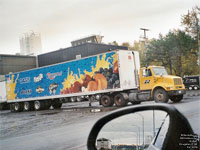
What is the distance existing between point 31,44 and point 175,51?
160cm

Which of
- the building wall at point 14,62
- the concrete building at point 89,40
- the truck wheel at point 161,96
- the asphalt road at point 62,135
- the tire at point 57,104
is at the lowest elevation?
the asphalt road at point 62,135

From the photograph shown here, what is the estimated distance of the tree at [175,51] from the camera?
2.62 m

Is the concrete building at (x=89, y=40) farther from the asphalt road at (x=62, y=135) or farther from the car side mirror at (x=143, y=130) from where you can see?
the car side mirror at (x=143, y=130)

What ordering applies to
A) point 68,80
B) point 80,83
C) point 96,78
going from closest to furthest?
point 96,78
point 80,83
point 68,80

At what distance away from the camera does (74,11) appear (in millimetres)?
2979

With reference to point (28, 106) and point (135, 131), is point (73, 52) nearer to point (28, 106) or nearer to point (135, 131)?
point (135, 131)

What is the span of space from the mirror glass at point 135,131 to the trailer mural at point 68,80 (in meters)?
5.96

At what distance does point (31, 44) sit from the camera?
2.93 meters

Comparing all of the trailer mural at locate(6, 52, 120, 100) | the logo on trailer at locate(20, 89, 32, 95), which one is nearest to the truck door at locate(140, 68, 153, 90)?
the trailer mural at locate(6, 52, 120, 100)

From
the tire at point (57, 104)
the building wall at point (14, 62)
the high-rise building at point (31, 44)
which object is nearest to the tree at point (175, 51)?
the high-rise building at point (31, 44)

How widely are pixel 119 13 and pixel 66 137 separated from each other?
2264 millimetres

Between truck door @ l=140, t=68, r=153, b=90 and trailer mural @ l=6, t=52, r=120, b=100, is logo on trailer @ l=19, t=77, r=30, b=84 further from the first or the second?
truck door @ l=140, t=68, r=153, b=90

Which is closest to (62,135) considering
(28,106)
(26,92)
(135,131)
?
(135,131)

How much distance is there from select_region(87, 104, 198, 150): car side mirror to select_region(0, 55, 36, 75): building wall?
2.26 m
